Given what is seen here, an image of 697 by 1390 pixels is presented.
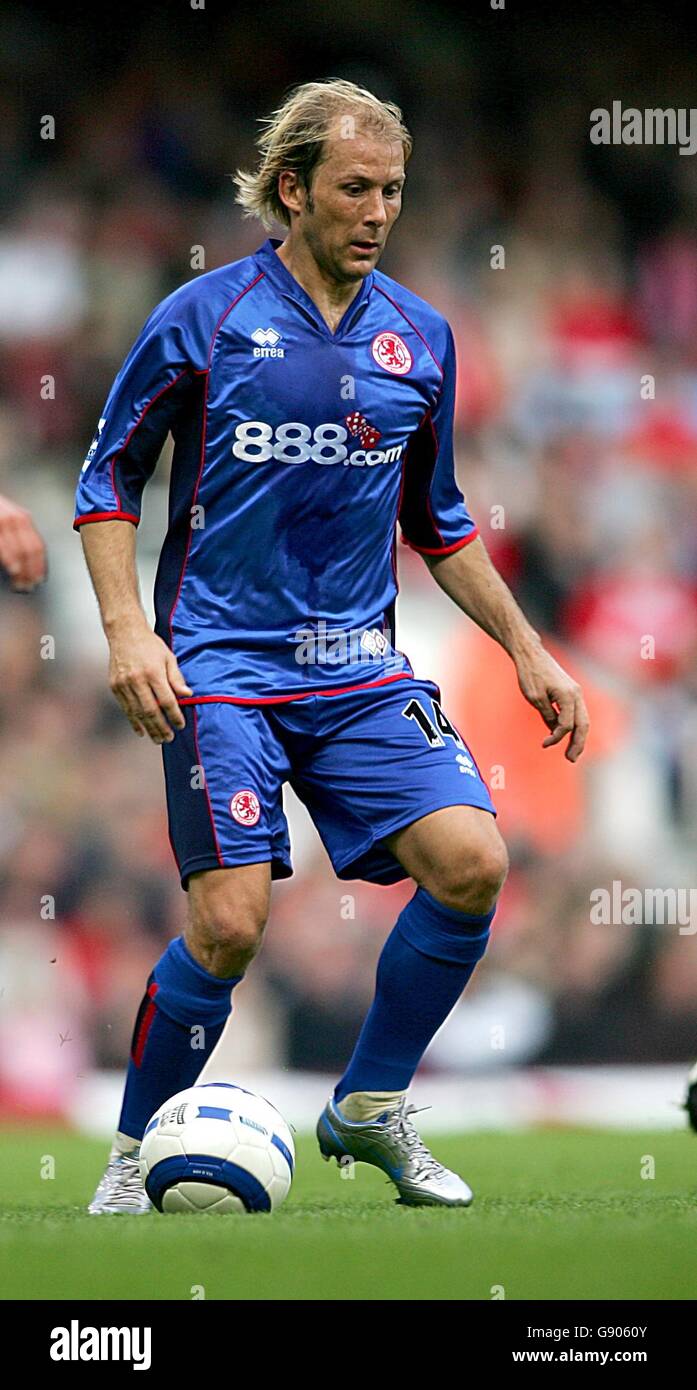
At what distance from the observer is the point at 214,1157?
391cm

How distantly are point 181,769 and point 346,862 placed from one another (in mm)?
438

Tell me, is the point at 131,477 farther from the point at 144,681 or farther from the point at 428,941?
the point at 428,941

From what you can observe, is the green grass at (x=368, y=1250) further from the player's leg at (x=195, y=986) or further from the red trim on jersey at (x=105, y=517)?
the red trim on jersey at (x=105, y=517)

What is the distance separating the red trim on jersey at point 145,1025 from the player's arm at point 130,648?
1.79ft

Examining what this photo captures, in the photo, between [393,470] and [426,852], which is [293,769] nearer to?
[426,852]

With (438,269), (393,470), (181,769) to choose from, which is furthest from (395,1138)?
(438,269)

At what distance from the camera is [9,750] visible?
8578mm

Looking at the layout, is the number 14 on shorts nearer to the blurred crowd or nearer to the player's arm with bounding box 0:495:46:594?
the player's arm with bounding box 0:495:46:594

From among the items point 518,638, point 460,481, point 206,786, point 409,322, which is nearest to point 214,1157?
point 206,786

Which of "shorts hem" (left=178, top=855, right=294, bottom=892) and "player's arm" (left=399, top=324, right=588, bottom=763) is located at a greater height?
"player's arm" (left=399, top=324, right=588, bottom=763)

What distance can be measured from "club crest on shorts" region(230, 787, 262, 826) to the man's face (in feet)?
3.82

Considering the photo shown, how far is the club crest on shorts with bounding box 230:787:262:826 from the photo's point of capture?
4156 mm

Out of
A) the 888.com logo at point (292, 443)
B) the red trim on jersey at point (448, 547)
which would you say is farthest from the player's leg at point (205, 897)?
the red trim on jersey at point (448, 547)

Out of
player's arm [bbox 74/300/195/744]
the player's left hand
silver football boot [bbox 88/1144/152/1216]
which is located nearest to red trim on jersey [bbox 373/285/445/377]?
player's arm [bbox 74/300/195/744]
